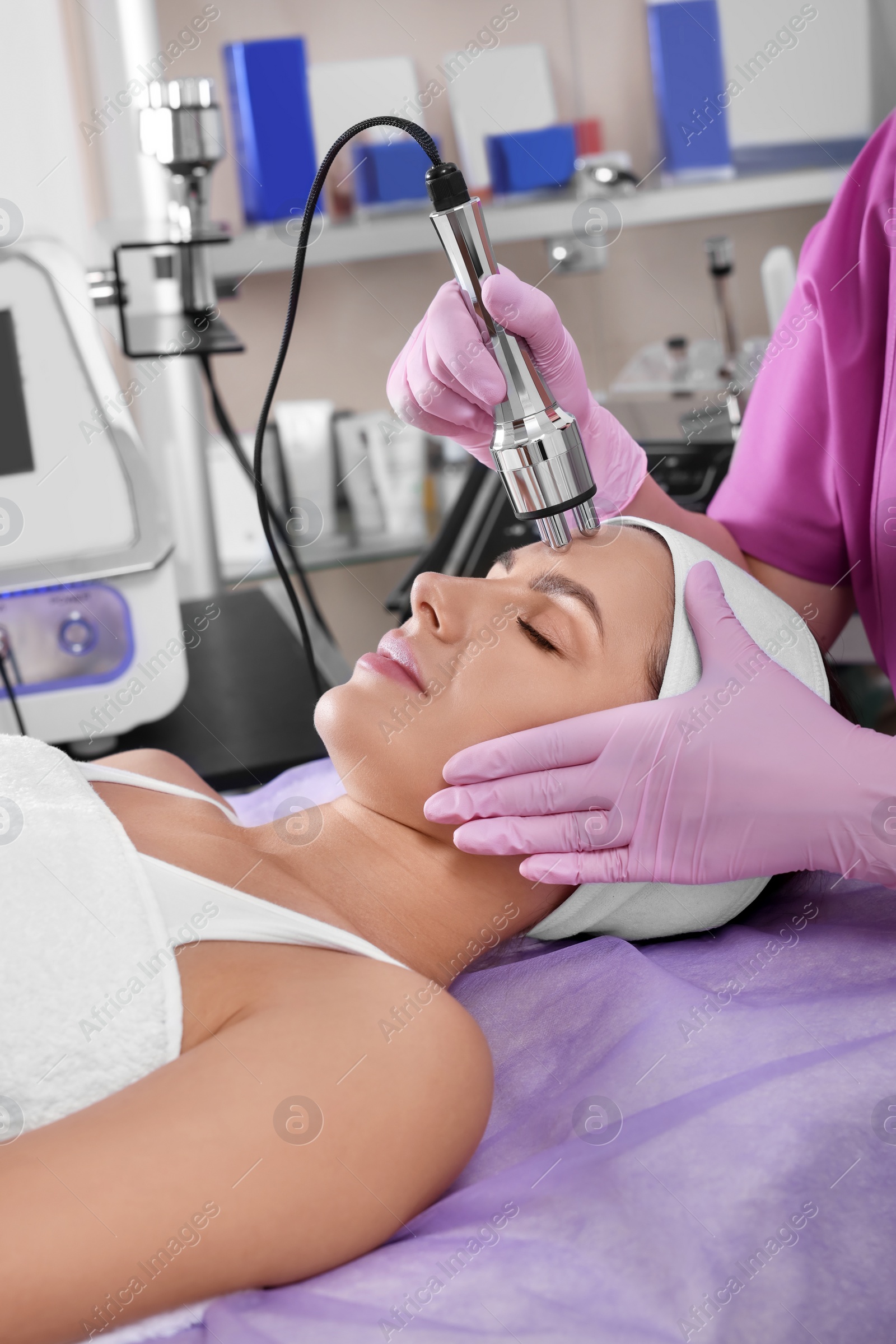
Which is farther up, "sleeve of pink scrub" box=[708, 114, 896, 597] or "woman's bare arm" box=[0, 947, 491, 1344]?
"sleeve of pink scrub" box=[708, 114, 896, 597]

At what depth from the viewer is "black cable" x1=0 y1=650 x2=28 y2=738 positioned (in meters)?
1.25

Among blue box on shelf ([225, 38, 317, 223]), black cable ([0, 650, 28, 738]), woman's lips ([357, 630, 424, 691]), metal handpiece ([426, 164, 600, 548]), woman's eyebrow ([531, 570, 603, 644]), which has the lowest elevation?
black cable ([0, 650, 28, 738])

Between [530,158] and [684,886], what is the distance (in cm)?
208

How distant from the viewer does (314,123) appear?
245cm

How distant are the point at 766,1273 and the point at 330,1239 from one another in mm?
258

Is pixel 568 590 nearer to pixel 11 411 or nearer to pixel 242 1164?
pixel 242 1164

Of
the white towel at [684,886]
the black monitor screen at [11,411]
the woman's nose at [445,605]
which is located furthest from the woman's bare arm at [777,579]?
the black monitor screen at [11,411]

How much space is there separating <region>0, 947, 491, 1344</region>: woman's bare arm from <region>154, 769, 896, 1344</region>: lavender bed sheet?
0.03 m

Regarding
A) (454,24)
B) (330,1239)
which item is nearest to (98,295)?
(330,1239)

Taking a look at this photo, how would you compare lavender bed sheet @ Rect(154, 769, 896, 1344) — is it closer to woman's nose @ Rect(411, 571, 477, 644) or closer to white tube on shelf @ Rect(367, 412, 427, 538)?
woman's nose @ Rect(411, 571, 477, 644)

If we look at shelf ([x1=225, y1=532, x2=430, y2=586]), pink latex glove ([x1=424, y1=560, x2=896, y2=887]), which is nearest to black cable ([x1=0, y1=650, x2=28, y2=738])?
pink latex glove ([x1=424, y1=560, x2=896, y2=887])

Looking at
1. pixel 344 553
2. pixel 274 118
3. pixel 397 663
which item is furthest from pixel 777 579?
pixel 274 118

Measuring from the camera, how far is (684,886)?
3.25 feet

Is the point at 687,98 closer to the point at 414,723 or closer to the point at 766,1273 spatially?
the point at 414,723
